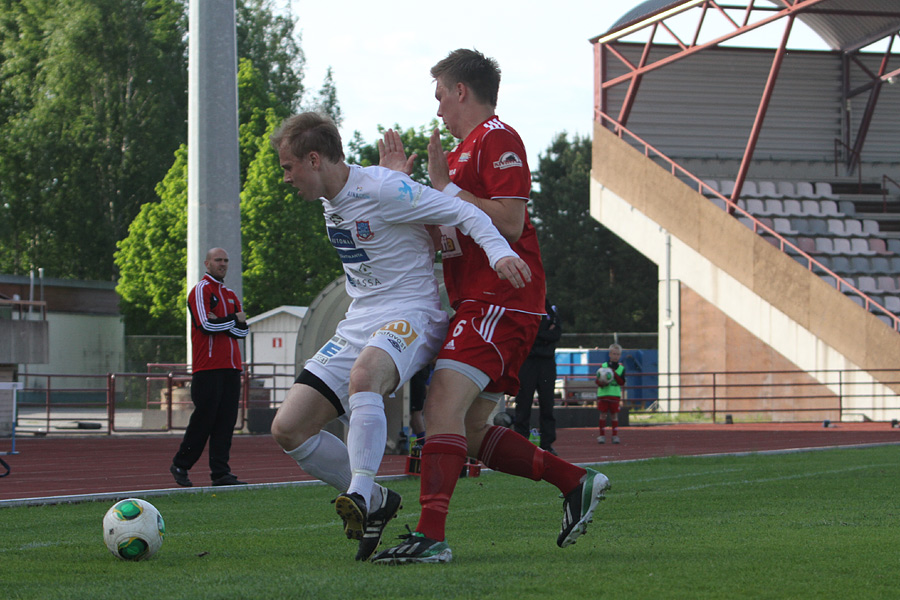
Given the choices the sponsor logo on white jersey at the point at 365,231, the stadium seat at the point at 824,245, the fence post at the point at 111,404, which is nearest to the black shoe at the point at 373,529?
the sponsor logo on white jersey at the point at 365,231

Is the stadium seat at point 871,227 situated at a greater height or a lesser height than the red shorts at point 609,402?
greater

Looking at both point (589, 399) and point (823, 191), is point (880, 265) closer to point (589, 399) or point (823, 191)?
point (823, 191)

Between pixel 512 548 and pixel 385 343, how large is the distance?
1.09m

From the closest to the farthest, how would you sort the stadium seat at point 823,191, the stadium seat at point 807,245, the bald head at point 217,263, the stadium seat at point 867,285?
the bald head at point 217,263, the stadium seat at point 867,285, the stadium seat at point 807,245, the stadium seat at point 823,191

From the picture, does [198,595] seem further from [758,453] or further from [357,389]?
[758,453]

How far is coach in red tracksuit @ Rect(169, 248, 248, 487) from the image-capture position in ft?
31.8

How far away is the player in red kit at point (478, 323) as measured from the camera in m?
4.73

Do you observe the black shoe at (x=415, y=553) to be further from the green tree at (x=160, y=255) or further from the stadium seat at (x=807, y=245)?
the green tree at (x=160, y=255)

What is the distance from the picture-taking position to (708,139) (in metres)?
33.1

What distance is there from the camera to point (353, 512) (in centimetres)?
447

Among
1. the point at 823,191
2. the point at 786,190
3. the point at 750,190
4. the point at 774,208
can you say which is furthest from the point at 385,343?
the point at 823,191

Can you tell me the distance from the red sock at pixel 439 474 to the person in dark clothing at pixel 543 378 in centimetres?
816

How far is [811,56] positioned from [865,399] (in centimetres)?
1233

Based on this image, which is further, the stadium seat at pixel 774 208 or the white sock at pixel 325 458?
the stadium seat at pixel 774 208
